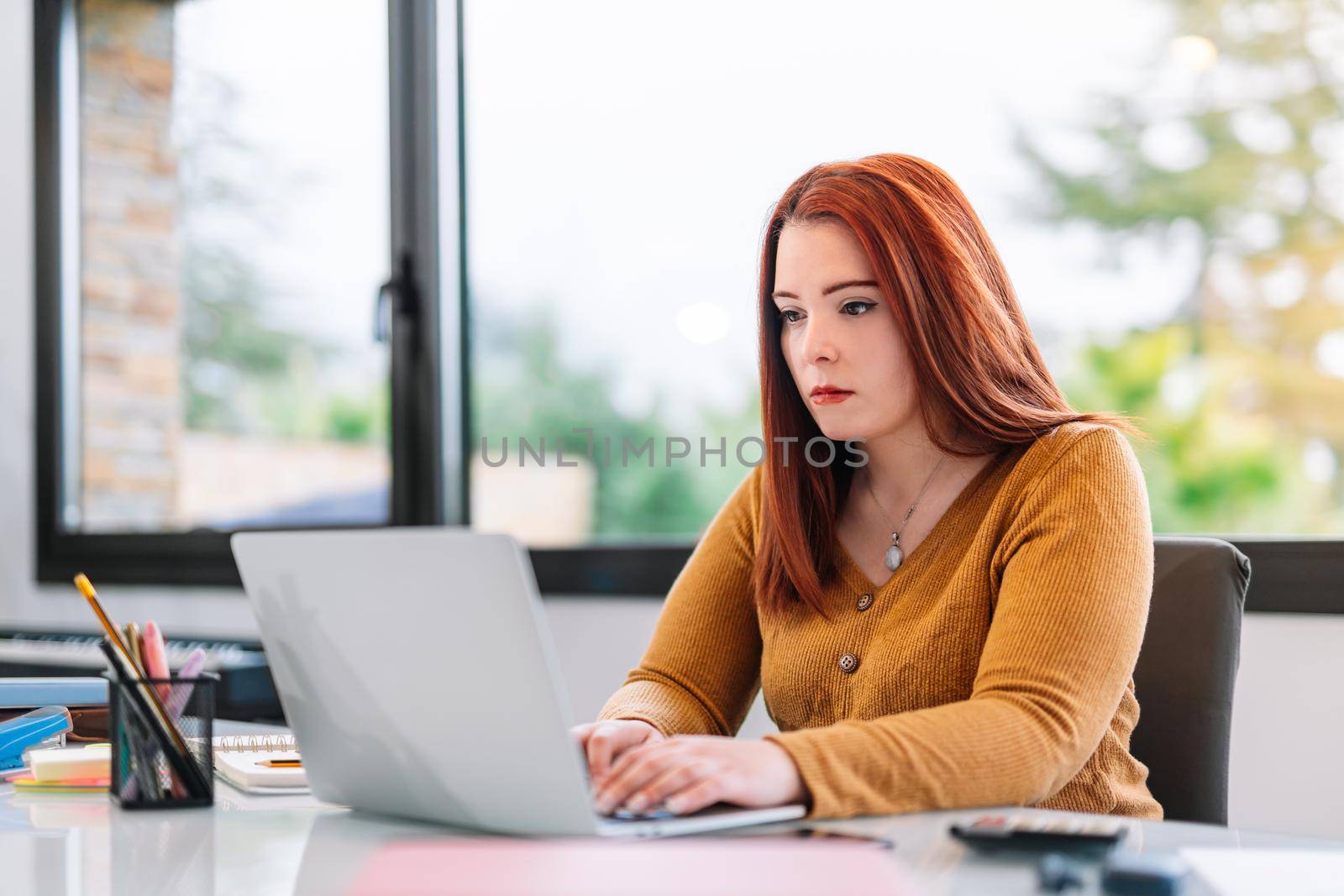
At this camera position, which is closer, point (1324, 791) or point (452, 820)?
point (452, 820)

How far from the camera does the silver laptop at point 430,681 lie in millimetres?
837

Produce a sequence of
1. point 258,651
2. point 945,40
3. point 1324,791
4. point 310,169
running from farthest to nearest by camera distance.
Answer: point 310,169 → point 258,651 → point 945,40 → point 1324,791

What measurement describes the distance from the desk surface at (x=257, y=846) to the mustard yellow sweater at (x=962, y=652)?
0.19ft

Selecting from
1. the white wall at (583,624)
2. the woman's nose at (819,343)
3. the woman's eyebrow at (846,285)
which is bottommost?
the white wall at (583,624)

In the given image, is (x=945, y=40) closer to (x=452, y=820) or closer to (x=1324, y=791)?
(x=1324, y=791)

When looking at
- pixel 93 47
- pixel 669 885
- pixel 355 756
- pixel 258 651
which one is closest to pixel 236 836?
pixel 355 756

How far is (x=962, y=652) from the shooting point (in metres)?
1.29


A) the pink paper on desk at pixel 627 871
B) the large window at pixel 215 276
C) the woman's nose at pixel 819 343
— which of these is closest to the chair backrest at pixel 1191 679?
the woman's nose at pixel 819 343

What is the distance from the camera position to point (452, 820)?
3.16 feet

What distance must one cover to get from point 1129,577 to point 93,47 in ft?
10.2

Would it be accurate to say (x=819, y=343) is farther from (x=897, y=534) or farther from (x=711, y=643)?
(x=711, y=643)

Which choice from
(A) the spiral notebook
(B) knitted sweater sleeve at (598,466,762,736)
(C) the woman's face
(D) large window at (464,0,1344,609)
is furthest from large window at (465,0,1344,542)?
(A) the spiral notebook

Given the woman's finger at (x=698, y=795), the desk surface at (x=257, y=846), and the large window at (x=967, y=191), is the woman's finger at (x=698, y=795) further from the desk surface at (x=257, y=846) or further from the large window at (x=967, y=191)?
the large window at (x=967, y=191)

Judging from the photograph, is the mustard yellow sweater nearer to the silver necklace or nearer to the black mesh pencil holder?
the silver necklace
